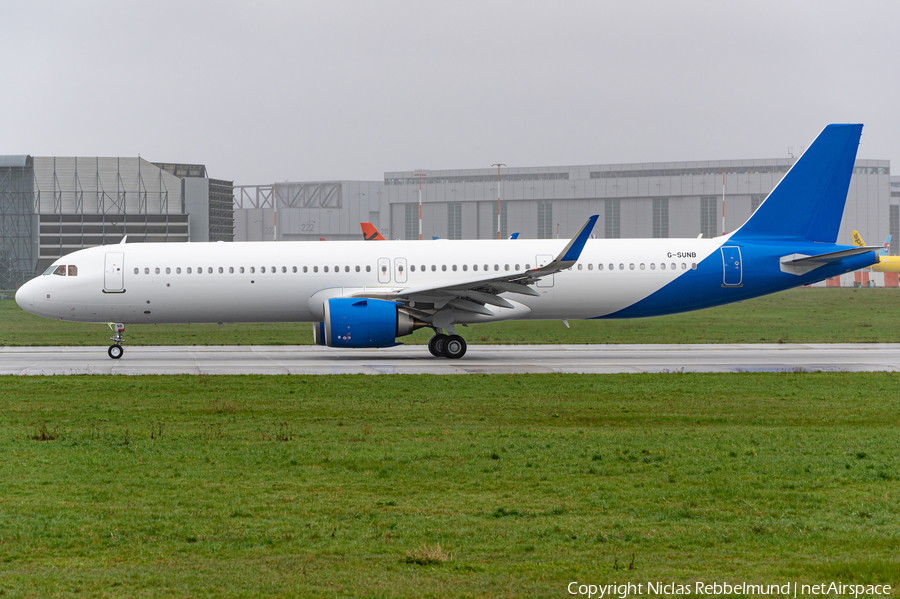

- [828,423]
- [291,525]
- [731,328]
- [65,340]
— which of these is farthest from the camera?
[731,328]

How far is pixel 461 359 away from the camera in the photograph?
26594mm

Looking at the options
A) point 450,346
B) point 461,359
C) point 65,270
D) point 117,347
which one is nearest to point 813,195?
point 461,359

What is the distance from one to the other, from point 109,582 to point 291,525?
195cm

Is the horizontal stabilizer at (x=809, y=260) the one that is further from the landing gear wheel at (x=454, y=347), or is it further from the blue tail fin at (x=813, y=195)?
the landing gear wheel at (x=454, y=347)

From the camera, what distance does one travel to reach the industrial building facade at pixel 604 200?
10819 cm

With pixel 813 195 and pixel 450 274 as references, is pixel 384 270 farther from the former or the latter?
pixel 813 195

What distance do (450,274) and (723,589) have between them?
21050mm

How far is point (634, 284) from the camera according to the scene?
2720cm

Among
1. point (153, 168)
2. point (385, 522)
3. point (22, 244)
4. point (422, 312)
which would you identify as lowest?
point (385, 522)

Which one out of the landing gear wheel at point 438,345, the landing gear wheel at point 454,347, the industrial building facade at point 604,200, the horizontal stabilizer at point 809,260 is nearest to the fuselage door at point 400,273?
the landing gear wheel at point 438,345

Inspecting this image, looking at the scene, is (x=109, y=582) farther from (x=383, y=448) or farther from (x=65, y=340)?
(x=65, y=340)

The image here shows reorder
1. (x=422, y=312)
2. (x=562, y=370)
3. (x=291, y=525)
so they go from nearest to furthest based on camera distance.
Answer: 1. (x=291, y=525)
2. (x=562, y=370)
3. (x=422, y=312)

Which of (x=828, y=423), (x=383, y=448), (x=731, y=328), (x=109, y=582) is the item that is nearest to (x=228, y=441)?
(x=383, y=448)

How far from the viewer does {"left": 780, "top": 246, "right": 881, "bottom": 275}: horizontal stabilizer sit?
86.6ft
